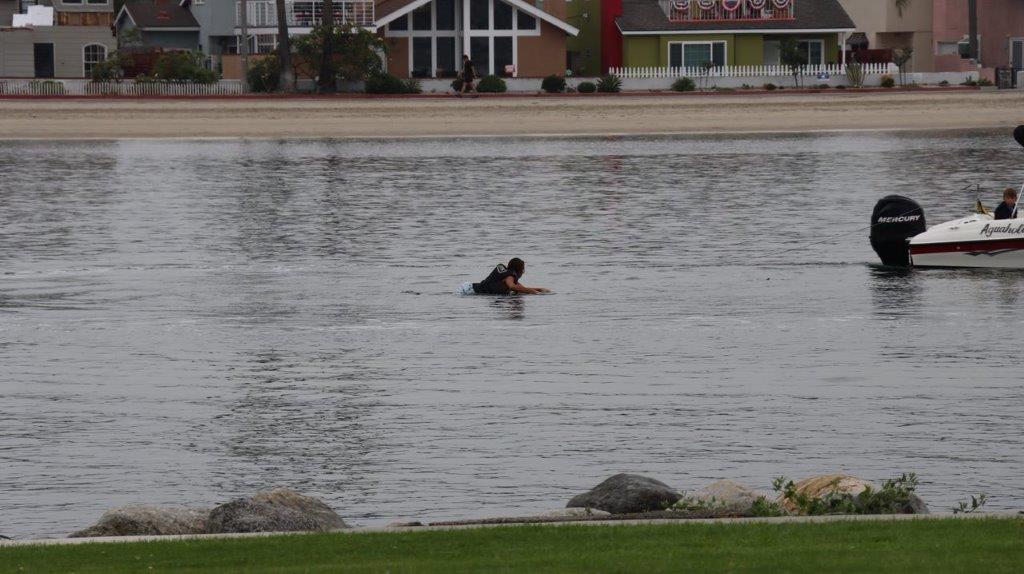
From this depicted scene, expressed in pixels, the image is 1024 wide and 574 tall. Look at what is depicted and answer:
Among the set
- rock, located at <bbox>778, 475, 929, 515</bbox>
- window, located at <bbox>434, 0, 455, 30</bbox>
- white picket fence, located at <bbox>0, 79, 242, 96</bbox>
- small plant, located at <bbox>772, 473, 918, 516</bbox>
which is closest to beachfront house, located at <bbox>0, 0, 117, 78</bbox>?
white picket fence, located at <bbox>0, 79, 242, 96</bbox>

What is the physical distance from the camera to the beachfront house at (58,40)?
94375 mm

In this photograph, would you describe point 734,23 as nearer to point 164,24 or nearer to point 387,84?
point 387,84

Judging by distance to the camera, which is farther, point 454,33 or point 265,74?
point 454,33

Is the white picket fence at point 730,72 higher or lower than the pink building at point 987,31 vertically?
lower

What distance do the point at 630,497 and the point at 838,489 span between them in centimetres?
176

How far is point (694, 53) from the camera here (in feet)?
302

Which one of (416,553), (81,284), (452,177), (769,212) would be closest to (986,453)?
(416,553)

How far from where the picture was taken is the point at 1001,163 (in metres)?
67.0

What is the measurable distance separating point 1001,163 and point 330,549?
59.1 m

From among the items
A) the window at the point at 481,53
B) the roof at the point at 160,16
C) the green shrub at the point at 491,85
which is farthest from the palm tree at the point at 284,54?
the roof at the point at 160,16

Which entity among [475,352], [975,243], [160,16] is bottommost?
[475,352]

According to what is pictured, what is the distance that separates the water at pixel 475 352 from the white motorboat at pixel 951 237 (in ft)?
1.67

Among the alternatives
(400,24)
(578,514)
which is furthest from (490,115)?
(578,514)

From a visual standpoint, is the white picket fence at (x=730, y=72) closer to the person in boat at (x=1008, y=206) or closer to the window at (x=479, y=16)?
the window at (x=479, y=16)
